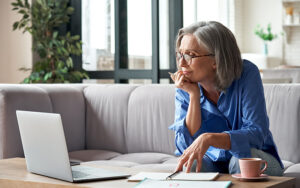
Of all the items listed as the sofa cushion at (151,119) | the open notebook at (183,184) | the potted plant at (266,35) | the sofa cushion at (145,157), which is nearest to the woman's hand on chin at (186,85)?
the open notebook at (183,184)

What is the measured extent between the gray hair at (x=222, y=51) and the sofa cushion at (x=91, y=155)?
53.6 inches

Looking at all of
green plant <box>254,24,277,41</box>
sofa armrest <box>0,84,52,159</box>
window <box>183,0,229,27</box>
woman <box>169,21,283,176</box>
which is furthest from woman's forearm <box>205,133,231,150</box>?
green plant <box>254,24,277,41</box>

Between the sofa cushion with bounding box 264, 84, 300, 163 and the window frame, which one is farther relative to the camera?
the window frame

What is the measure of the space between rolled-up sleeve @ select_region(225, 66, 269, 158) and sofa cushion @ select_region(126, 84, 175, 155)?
1217 millimetres

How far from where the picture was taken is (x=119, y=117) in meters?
3.55

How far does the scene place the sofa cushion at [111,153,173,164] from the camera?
310 centimetres

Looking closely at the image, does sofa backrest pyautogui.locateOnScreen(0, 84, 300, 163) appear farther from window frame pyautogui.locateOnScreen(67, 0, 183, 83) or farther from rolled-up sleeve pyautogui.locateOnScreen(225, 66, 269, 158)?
window frame pyautogui.locateOnScreen(67, 0, 183, 83)

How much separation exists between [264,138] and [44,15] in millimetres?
3679

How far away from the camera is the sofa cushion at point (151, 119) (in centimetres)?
333

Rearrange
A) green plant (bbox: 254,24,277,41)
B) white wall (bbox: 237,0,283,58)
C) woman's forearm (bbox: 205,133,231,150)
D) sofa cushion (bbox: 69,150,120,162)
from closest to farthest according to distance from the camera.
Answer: woman's forearm (bbox: 205,133,231,150) < sofa cushion (bbox: 69,150,120,162) < green plant (bbox: 254,24,277,41) < white wall (bbox: 237,0,283,58)

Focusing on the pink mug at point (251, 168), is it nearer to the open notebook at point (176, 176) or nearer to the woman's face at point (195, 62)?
the open notebook at point (176, 176)

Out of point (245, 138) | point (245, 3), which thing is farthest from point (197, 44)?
point (245, 3)

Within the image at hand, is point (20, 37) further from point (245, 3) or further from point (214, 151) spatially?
point (245, 3)

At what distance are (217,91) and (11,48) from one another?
12.3 feet
